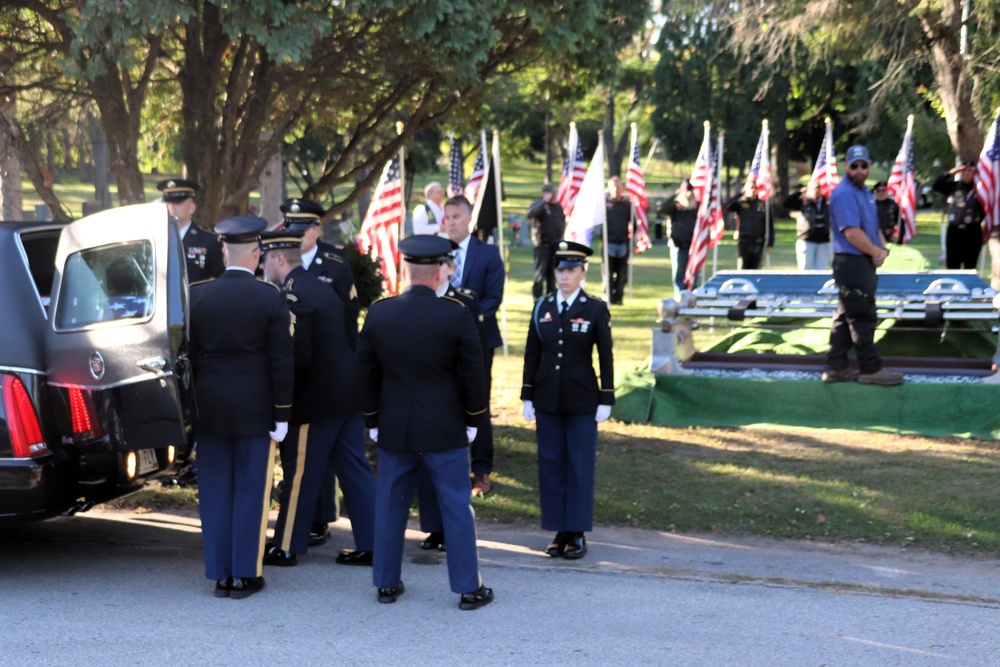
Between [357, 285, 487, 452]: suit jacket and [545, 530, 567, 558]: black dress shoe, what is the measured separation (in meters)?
1.19

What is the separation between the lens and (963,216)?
1596 centimetres

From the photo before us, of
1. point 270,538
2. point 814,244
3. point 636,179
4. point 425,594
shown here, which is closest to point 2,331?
point 270,538

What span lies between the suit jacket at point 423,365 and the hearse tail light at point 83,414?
4.19 feet

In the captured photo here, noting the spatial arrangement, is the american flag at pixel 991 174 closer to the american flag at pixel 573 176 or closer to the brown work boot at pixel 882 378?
the american flag at pixel 573 176

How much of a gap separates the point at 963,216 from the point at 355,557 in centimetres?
1207

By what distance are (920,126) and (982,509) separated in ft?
82.4

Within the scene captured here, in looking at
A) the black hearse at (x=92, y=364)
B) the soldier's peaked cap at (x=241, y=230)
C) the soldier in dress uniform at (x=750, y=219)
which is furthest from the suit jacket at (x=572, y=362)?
the soldier in dress uniform at (x=750, y=219)

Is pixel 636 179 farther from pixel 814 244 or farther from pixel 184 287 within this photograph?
pixel 184 287

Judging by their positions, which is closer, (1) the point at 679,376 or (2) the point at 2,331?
(2) the point at 2,331

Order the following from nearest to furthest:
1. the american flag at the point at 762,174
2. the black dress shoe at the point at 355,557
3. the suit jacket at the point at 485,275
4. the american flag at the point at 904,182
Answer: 1. the black dress shoe at the point at 355,557
2. the suit jacket at the point at 485,275
3. the american flag at the point at 762,174
4. the american flag at the point at 904,182

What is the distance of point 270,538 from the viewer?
677 centimetres

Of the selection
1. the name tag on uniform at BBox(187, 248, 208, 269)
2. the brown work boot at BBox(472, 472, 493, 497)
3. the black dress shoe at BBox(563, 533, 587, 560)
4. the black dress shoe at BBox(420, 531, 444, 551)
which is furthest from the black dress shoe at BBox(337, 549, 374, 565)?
the name tag on uniform at BBox(187, 248, 208, 269)

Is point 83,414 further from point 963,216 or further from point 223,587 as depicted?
point 963,216

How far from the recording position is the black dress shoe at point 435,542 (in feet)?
22.0
